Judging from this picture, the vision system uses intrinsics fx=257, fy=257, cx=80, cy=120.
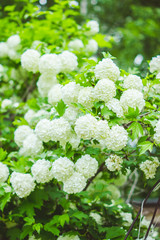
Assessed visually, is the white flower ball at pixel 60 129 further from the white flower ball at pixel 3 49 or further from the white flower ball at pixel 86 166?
the white flower ball at pixel 3 49

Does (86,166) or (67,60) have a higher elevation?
(67,60)

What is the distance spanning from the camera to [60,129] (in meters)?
1.64

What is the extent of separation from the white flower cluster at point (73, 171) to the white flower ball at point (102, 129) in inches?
9.0

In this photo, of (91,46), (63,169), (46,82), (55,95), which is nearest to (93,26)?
(91,46)

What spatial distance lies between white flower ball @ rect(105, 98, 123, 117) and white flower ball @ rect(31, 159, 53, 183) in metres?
0.60

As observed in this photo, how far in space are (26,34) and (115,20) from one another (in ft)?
24.9

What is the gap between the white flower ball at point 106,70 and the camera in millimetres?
1621

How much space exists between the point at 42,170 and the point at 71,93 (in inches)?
22.3

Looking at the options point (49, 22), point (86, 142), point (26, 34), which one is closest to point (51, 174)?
point (86, 142)

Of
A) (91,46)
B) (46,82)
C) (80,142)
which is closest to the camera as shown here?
(80,142)

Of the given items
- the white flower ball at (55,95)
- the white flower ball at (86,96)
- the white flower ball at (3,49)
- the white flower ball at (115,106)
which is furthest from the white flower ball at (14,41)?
the white flower ball at (115,106)

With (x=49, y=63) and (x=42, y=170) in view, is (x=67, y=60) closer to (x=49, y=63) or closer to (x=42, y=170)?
(x=49, y=63)

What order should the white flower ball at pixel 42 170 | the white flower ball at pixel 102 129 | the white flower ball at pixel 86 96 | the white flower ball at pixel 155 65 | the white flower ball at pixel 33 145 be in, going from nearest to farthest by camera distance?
the white flower ball at pixel 102 129 → the white flower ball at pixel 86 96 → the white flower ball at pixel 42 170 → the white flower ball at pixel 155 65 → the white flower ball at pixel 33 145

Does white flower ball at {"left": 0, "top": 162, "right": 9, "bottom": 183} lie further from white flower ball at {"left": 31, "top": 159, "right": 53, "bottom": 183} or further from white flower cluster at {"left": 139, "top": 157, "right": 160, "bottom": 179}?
white flower cluster at {"left": 139, "top": 157, "right": 160, "bottom": 179}
